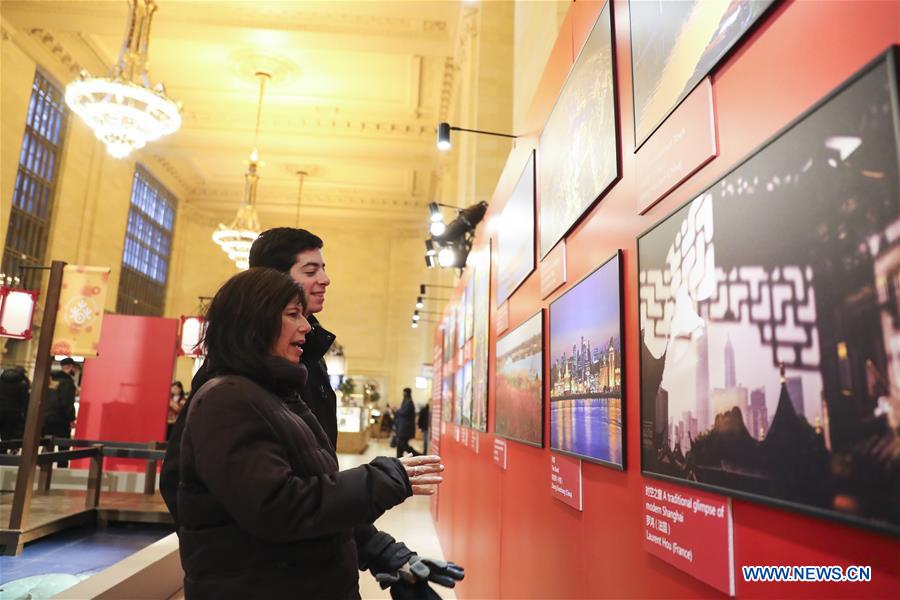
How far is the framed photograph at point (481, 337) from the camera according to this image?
4.46 metres

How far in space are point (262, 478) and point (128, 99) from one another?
10.2 metres

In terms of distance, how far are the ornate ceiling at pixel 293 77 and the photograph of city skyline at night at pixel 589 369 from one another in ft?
36.2

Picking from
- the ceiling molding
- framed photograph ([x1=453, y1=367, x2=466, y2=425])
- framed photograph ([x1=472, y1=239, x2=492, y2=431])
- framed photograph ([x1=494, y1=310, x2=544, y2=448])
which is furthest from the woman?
the ceiling molding

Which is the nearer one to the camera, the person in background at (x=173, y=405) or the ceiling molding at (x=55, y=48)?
the person in background at (x=173, y=405)

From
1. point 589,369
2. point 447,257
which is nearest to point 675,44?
point 589,369

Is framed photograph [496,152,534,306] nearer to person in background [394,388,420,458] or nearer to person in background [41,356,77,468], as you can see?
person in background [41,356,77,468]

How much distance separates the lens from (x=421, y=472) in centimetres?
167

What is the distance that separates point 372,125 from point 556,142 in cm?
1754

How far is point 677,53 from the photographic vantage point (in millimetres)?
1507

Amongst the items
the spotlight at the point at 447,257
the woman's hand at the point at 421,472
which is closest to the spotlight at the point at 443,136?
the spotlight at the point at 447,257

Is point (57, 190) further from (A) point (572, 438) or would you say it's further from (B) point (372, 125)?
(A) point (572, 438)

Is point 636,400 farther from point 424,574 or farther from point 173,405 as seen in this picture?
point 173,405

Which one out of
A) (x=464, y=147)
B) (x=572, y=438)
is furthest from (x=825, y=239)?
(x=464, y=147)

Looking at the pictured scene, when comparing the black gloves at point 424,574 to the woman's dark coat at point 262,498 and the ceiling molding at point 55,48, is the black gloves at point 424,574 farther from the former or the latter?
the ceiling molding at point 55,48
